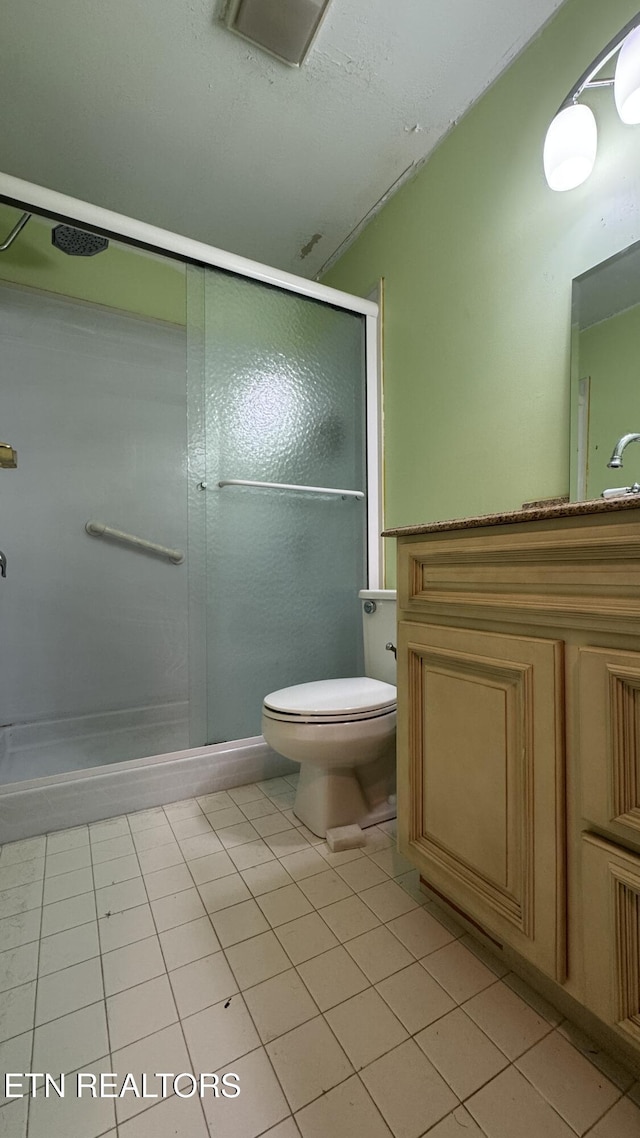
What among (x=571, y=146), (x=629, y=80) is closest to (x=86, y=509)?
(x=571, y=146)

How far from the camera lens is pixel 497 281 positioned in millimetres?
1286

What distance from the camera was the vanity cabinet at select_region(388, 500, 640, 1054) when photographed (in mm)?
568

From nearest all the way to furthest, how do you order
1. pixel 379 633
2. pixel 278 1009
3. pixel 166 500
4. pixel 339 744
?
pixel 278 1009 < pixel 339 744 < pixel 379 633 < pixel 166 500

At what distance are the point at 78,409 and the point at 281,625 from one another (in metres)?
1.24

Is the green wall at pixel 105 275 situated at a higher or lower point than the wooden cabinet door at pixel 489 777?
higher

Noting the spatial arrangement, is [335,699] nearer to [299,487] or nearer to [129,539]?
[299,487]

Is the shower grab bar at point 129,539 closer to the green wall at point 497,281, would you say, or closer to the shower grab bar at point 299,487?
the shower grab bar at point 299,487

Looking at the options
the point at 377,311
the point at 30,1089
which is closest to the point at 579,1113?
the point at 30,1089

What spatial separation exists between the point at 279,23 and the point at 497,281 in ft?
2.76

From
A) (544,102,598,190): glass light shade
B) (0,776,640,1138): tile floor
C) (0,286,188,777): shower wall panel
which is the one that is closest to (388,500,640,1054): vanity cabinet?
(0,776,640,1138): tile floor

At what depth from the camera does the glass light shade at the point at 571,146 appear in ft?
3.31

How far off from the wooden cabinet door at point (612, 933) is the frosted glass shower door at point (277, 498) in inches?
46.3

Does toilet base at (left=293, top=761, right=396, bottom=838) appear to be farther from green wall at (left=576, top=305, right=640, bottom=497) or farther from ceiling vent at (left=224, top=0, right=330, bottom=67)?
ceiling vent at (left=224, top=0, right=330, bottom=67)

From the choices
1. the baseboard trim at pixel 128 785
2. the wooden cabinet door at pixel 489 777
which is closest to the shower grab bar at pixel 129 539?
the baseboard trim at pixel 128 785
